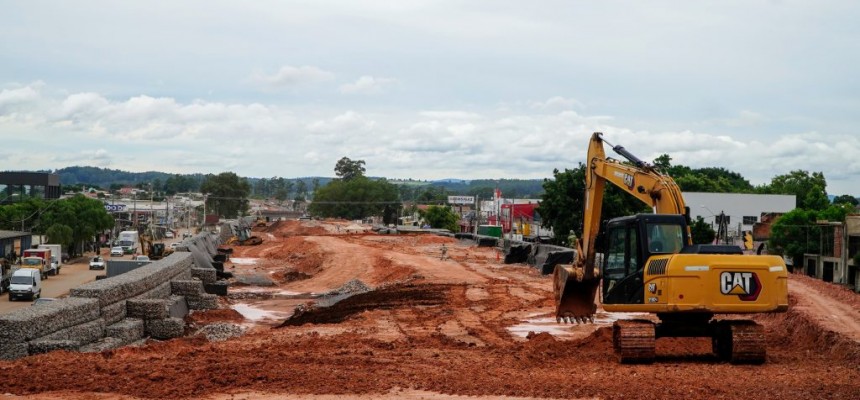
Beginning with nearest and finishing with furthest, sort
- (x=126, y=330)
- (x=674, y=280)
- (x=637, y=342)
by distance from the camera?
(x=674, y=280) → (x=637, y=342) → (x=126, y=330)

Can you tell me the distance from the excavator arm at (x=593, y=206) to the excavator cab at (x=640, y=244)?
3.53ft

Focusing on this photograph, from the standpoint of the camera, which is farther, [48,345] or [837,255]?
[837,255]

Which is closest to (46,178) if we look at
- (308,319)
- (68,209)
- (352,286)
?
(68,209)

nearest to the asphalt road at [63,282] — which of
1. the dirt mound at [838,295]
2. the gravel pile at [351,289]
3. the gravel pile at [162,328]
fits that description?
the gravel pile at [351,289]

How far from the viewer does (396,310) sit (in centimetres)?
2845

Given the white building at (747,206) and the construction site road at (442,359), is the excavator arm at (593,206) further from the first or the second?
the white building at (747,206)

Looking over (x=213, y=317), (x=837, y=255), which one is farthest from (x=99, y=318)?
(x=837, y=255)

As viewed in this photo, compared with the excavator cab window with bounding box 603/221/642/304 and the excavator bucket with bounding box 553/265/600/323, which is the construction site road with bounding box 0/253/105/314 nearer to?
the excavator bucket with bounding box 553/265/600/323

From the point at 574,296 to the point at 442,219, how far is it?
126m

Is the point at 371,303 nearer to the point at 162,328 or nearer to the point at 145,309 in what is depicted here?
the point at 162,328

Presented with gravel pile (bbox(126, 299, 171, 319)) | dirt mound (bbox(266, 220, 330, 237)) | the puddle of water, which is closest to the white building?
dirt mound (bbox(266, 220, 330, 237))

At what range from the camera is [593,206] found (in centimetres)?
1950

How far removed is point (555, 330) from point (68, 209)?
278 feet

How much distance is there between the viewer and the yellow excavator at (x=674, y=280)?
15047 millimetres
